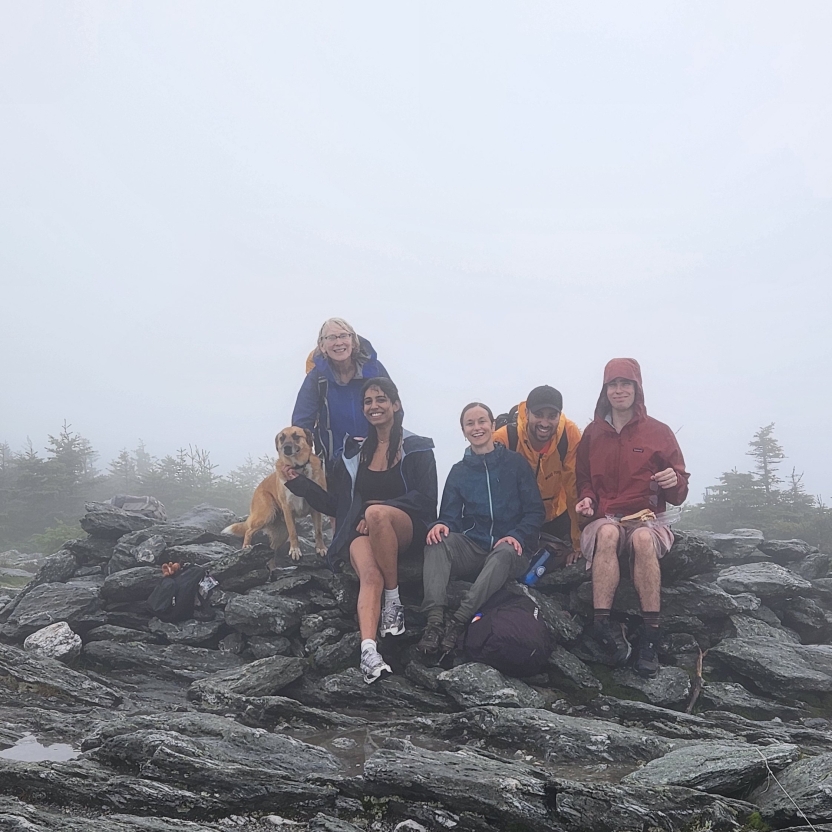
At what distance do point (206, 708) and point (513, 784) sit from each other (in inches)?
144

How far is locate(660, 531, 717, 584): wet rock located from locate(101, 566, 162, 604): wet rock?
288 inches

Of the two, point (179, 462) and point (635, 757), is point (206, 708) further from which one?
point (179, 462)

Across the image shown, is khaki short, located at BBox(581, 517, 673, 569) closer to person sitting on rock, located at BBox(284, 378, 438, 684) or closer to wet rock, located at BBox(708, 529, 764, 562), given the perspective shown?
person sitting on rock, located at BBox(284, 378, 438, 684)

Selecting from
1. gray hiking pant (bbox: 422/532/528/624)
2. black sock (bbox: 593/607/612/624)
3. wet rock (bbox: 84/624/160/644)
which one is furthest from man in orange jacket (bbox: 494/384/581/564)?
wet rock (bbox: 84/624/160/644)

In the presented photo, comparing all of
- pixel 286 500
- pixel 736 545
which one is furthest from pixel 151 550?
pixel 736 545

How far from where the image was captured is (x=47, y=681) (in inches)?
281

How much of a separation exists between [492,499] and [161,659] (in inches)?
189

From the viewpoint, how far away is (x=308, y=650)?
26.3 ft

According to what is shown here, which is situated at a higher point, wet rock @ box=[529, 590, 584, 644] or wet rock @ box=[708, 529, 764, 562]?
Answer: wet rock @ box=[708, 529, 764, 562]

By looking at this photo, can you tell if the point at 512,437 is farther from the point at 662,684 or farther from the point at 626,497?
the point at 662,684

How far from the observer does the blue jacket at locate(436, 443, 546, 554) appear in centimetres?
785

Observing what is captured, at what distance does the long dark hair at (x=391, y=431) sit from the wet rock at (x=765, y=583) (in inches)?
221

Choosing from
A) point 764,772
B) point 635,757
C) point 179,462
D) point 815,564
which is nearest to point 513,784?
point 635,757

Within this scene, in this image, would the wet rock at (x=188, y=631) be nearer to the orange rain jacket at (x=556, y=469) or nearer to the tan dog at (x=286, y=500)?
the tan dog at (x=286, y=500)
